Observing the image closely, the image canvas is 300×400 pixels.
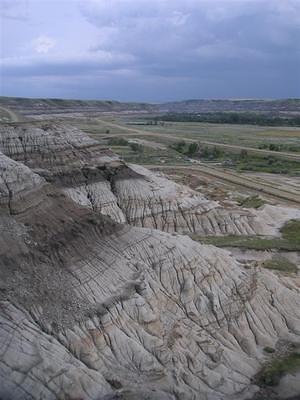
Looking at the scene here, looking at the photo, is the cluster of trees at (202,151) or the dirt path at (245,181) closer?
the dirt path at (245,181)

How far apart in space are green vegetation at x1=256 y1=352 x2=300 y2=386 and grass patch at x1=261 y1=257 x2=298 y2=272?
1369 cm

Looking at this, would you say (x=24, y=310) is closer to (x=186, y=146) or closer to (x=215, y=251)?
(x=215, y=251)

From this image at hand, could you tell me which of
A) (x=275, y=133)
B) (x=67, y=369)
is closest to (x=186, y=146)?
(x=275, y=133)

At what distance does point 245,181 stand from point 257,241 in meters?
41.8

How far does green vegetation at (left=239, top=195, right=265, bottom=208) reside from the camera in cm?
7131

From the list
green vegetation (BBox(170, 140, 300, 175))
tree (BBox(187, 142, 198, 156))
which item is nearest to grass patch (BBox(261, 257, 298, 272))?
green vegetation (BBox(170, 140, 300, 175))

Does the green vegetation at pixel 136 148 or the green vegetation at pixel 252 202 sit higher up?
the green vegetation at pixel 252 202

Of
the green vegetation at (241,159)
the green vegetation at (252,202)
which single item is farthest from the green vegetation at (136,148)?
the green vegetation at (252,202)

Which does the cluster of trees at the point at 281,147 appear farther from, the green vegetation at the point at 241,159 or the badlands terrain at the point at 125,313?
the badlands terrain at the point at 125,313

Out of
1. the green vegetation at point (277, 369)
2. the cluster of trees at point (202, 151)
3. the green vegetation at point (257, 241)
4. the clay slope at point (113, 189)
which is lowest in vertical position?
the cluster of trees at point (202, 151)

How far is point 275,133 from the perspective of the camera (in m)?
182

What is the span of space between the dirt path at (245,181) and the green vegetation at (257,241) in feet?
67.9

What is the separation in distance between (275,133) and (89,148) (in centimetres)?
12835

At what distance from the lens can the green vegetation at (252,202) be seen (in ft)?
234
